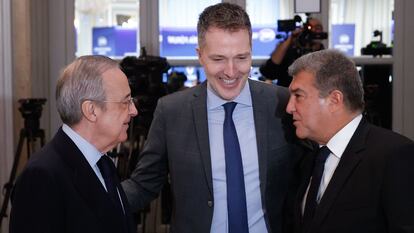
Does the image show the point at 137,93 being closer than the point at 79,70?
No

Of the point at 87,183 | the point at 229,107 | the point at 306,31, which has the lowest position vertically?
the point at 87,183

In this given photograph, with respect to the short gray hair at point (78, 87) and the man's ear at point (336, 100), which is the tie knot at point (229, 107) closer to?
the man's ear at point (336, 100)

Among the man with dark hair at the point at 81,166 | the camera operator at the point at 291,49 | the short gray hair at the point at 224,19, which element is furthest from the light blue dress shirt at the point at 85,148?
the camera operator at the point at 291,49

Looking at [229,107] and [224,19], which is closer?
[224,19]

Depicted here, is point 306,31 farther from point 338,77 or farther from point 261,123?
point 338,77

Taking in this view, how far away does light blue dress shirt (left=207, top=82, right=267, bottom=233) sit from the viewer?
1712 mm

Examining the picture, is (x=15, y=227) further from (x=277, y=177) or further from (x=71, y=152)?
(x=277, y=177)

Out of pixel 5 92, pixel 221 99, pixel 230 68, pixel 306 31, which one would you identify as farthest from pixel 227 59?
pixel 5 92

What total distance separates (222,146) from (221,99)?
15cm

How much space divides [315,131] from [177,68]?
3201 mm

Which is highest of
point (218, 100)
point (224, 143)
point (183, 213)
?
point (218, 100)

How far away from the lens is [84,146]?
136cm

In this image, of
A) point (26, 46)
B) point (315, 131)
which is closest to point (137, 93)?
point (26, 46)

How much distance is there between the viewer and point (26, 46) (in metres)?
4.22
